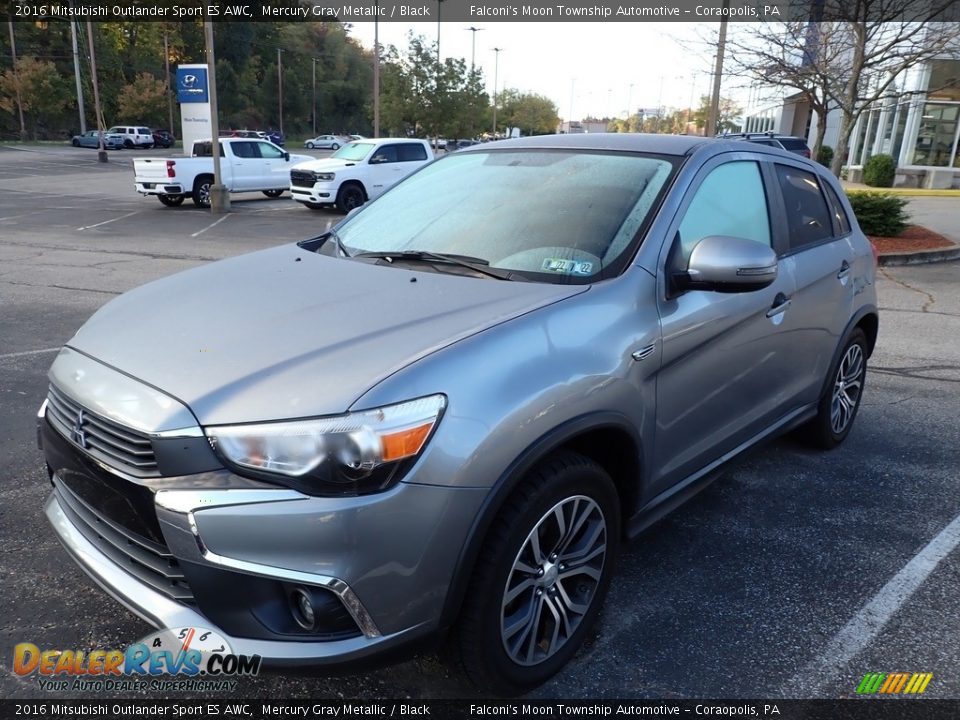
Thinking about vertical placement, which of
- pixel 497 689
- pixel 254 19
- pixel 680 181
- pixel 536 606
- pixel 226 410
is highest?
pixel 254 19

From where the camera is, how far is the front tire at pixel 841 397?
4.28 m

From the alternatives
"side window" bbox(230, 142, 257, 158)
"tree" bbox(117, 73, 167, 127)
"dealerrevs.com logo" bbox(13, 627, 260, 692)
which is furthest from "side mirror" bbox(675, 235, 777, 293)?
"tree" bbox(117, 73, 167, 127)

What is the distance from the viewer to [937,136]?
93.2 feet

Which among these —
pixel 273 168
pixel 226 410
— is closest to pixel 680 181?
pixel 226 410

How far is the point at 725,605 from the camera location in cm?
299

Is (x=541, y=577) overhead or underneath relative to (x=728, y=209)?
underneath

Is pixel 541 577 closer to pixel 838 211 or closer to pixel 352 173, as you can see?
pixel 838 211

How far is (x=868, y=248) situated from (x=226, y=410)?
4.01 metres

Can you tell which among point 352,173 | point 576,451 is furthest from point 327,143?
point 576,451

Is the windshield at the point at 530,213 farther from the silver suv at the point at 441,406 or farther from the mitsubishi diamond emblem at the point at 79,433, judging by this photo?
the mitsubishi diamond emblem at the point at 79,433

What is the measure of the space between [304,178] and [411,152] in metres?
3.17

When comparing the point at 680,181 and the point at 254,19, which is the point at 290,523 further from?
the point at 254,19

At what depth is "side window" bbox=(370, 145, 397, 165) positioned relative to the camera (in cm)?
1980

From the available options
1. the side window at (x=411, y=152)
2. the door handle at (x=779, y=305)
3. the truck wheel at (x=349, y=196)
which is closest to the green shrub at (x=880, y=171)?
the side window at (x=411, y=152)
